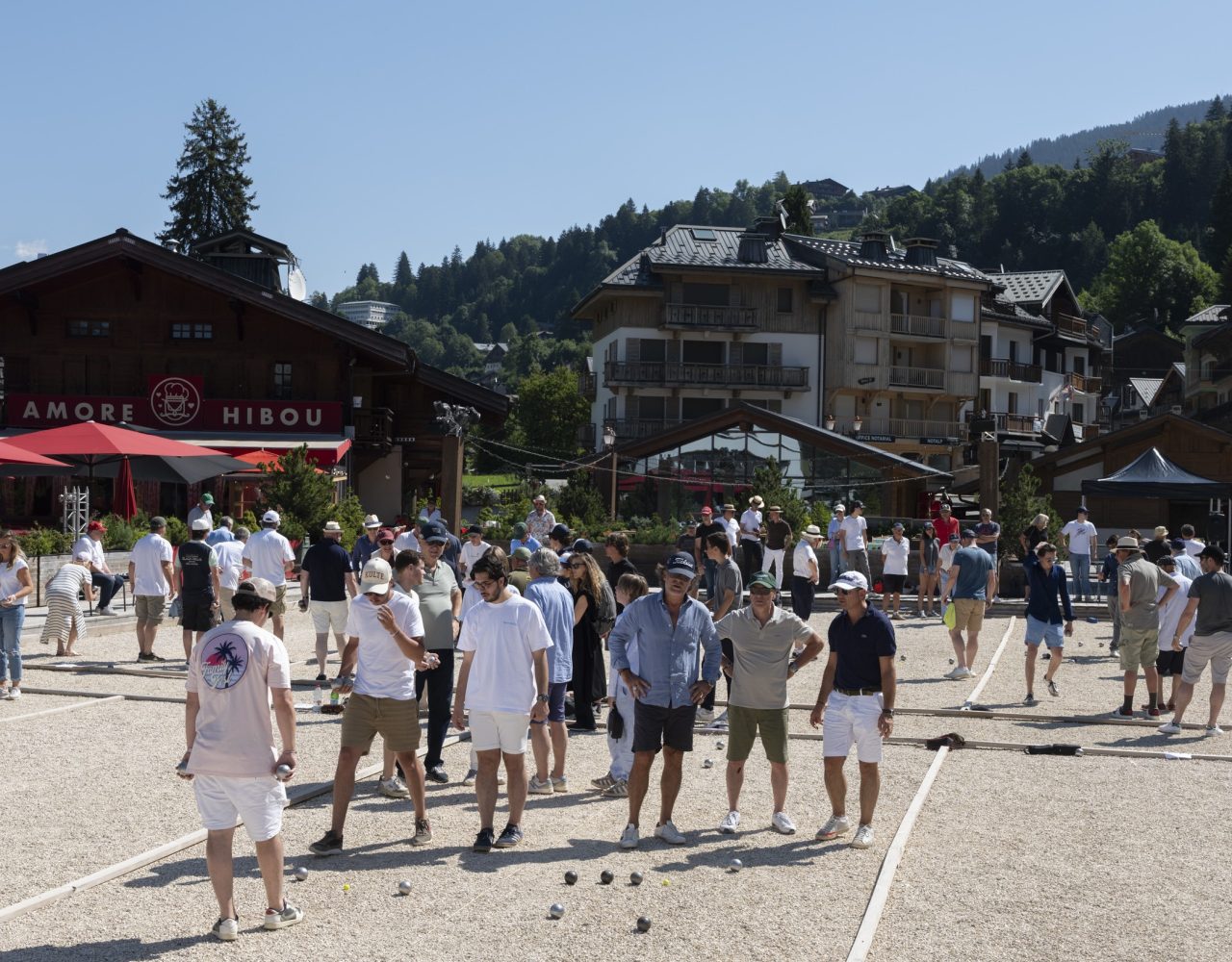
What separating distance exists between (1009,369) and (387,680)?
6636cm

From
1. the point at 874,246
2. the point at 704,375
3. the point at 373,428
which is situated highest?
the point at 874,246

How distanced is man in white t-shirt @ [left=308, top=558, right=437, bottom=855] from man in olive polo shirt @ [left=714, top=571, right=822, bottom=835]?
79.2 inches

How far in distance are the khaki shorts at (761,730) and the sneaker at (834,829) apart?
0.48 m

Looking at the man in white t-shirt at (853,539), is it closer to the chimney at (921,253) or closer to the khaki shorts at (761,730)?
the khaki shorts at (761,730)

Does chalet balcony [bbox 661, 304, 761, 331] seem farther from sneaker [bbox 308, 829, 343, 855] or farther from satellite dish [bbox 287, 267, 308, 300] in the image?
sneaker [bbox 308, 829, 343, 855]

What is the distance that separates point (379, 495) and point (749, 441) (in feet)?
39.7

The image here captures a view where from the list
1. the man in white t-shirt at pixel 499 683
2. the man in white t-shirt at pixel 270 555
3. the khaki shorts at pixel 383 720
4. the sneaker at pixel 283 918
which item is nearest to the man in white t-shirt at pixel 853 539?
the man in white t-shirt at pixel 270 555

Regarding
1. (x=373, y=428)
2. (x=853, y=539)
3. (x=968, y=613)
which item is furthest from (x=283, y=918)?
(x=373, y=428)

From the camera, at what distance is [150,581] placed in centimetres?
1656

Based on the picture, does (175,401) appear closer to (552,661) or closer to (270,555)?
(270,555)

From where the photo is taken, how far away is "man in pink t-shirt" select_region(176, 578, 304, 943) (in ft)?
21.7

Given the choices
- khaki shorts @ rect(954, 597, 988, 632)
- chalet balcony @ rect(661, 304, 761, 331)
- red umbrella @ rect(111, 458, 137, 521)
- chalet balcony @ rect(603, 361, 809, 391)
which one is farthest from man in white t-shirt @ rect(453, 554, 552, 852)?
chalet balcony @ rect(661, 304, 761, 331)

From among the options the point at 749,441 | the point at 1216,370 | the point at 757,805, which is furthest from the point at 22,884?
the point at 1216,370

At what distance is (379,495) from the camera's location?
42938 millimetres
